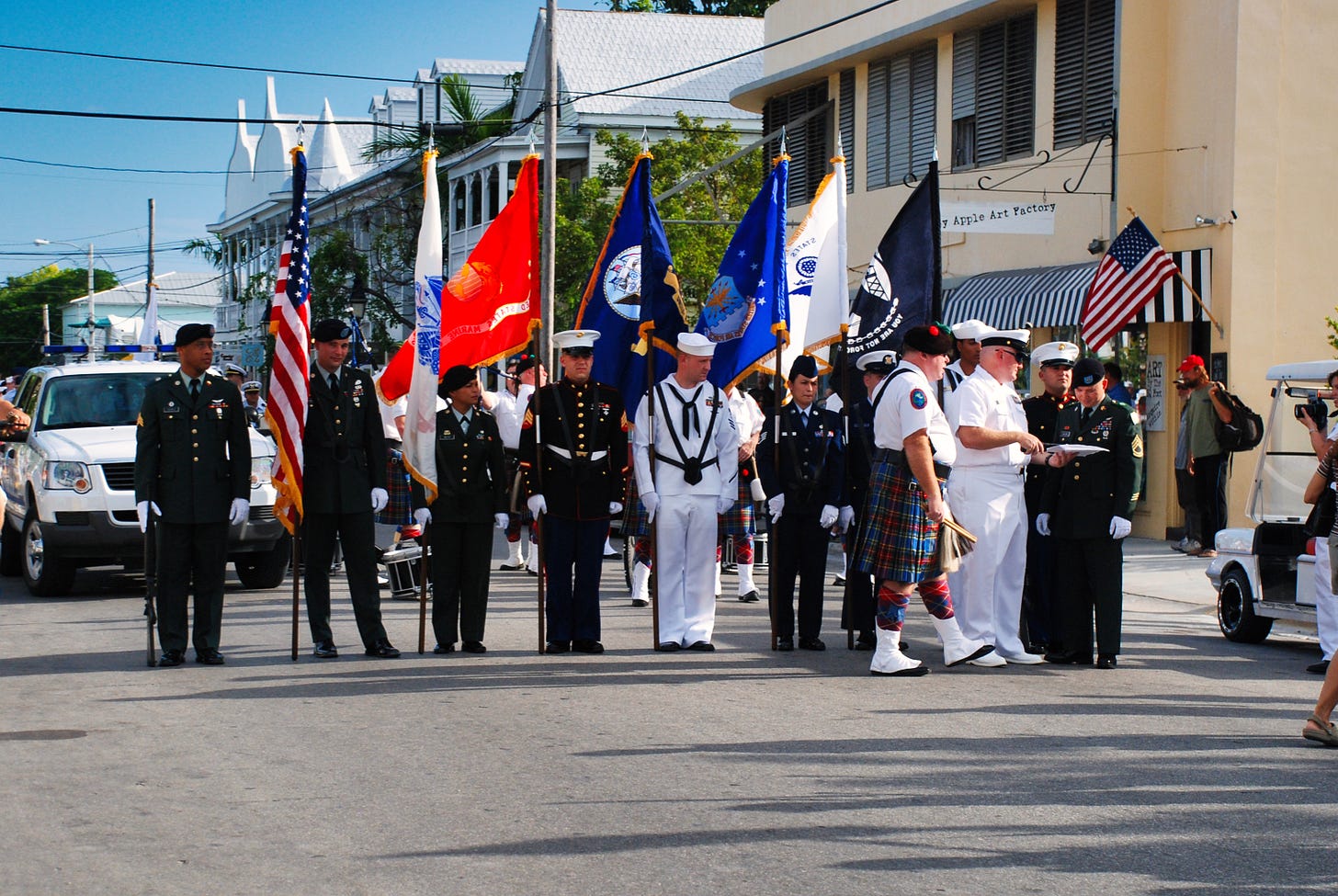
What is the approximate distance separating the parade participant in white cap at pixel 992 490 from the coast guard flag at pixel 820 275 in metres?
1.68

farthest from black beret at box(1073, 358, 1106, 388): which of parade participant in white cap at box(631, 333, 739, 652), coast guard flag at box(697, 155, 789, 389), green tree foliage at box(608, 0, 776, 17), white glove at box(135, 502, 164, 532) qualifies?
green tree foliage at box(608, 0, 776, 17)

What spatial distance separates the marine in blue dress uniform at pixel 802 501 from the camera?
36.1ft

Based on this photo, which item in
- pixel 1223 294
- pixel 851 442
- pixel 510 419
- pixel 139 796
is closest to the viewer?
pixel 139 796

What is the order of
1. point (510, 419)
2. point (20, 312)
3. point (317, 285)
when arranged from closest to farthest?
point (510, 419) → point (317, 285) → point (20, 312)

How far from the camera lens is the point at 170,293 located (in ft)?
360

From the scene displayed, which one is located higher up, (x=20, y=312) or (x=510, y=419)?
(x=20, y=312)

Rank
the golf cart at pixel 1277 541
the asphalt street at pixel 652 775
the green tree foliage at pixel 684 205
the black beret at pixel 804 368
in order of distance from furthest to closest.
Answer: the green tree foliage at pixel 684 205
the golf cart at pixel 1277 541
the black beret at pixel 804 368
the asphalt street at pixel 652 775

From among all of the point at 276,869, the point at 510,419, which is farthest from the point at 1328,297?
the point at 276,869

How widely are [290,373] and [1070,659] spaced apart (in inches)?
212

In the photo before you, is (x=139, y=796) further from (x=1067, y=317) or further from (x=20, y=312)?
(x=20, y=312)

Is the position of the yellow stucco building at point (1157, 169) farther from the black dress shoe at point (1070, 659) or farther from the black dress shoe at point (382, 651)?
the black dress shoe at point (382, 651)

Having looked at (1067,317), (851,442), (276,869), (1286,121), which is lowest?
(276,869)

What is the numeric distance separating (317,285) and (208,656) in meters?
34.8

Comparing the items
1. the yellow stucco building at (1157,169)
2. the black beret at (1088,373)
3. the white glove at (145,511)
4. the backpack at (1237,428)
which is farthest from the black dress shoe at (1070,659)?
the yellow stucco building at (1157,169)
